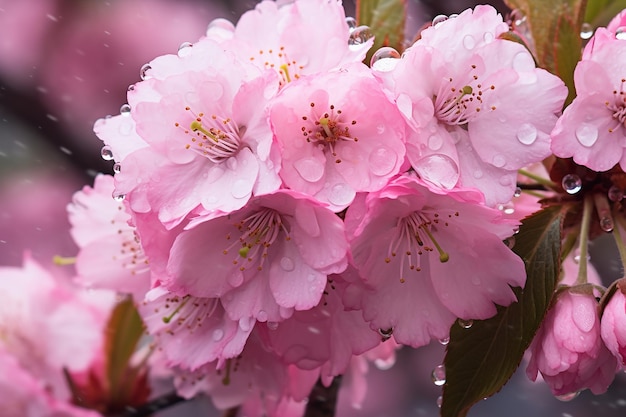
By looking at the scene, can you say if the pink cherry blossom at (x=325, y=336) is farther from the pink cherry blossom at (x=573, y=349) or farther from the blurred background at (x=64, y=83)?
the blurred background at (x=64, y=83)

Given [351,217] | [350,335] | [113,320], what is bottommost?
[113,320]

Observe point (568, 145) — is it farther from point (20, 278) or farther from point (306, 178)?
point (20, 278)

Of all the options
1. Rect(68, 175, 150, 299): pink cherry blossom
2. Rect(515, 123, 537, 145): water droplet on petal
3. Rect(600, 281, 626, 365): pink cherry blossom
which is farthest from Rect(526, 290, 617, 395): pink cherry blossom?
Rect(68, 175, 150, 299): pink cherry blossom

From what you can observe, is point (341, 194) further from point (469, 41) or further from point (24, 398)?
point (24, 398)

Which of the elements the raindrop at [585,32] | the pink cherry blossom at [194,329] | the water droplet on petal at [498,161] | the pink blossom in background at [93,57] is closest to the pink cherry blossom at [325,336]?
the pink cherry blossom at [194,329]

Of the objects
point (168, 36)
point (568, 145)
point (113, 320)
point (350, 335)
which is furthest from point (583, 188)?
Result: point (168, 36)

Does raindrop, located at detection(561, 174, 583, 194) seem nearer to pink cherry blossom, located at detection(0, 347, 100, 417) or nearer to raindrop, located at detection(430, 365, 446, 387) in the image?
raindrop, located at detection(430, 365, 446, 387)
